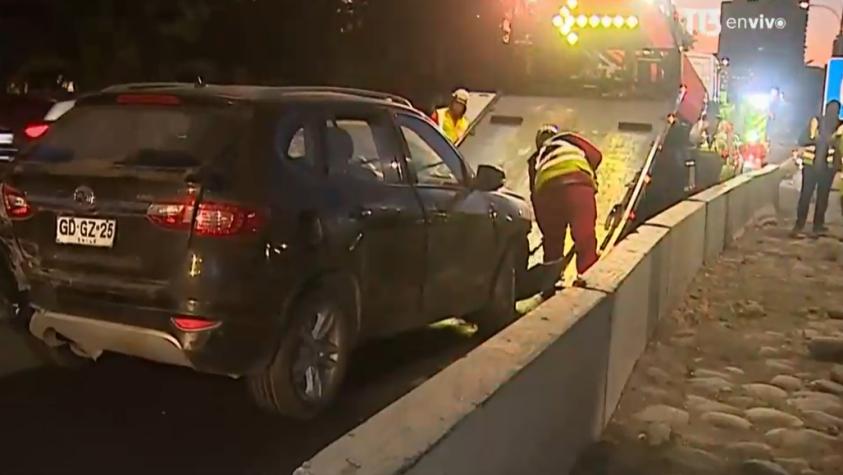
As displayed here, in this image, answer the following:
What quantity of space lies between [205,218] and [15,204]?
1.23 metres

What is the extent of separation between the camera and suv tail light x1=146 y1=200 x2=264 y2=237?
202 inches

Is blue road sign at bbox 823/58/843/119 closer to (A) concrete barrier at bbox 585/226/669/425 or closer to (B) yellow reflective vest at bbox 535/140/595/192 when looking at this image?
(B) yellow reflective vest at bbox 535/140/595/192

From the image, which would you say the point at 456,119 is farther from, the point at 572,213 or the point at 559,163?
→ the point at 572,213

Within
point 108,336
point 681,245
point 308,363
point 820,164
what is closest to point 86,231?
point 108,336

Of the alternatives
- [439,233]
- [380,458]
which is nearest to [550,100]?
[439,233]

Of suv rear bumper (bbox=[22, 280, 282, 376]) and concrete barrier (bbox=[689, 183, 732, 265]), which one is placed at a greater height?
suv rear bumper (bbox=[22, 280, 282, 376])

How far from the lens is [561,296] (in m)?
5.43

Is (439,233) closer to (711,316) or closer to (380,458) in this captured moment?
(711,316)

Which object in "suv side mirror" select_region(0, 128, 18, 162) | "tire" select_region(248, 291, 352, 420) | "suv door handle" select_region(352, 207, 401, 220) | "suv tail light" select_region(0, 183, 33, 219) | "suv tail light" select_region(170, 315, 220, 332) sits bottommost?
"tire" select_region(248, 291, 352, 420)

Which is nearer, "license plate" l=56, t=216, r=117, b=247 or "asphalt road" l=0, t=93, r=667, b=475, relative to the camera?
"asphalt road" l=0, t=93, r=667, b=475

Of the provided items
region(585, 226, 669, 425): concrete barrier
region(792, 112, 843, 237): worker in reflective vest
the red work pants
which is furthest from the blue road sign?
region(585, 226, 669, 425): concrete barrier

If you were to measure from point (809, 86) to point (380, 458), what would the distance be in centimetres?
3120

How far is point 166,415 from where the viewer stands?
18.6ft

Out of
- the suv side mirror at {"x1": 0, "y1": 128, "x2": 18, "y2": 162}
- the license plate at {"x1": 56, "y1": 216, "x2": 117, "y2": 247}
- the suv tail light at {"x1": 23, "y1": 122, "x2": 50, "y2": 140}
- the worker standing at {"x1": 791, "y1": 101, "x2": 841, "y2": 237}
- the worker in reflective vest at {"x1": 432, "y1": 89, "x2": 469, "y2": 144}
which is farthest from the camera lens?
the worker standing at {"x1": 791, "y1": 101, "x2": 841, "y2": 237}
